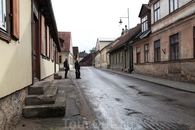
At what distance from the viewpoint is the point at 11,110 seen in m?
3.94

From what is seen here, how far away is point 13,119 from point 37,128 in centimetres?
53

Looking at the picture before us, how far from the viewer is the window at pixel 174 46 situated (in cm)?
1411

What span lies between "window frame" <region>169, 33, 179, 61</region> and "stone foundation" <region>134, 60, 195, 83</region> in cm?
53

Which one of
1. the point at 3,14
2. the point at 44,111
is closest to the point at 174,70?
the point at 44,111

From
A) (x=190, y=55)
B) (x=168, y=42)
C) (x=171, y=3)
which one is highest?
(x=171, y=3)

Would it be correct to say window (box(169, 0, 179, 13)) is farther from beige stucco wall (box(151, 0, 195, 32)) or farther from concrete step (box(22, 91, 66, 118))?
concrete step (box(22, 91, 66, 118))

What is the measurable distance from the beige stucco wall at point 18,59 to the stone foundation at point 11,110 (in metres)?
0.15

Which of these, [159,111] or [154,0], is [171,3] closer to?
[154,0]

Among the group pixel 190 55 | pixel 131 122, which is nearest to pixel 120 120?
pixel 131 122

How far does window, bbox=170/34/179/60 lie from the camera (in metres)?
14.1

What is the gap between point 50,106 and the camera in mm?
4902

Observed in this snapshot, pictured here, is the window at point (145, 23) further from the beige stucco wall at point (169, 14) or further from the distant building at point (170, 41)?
the beige stucco wall at point (169, 14)

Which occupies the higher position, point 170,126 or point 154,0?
point 154,0

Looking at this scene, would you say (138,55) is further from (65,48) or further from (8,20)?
(8,20)
